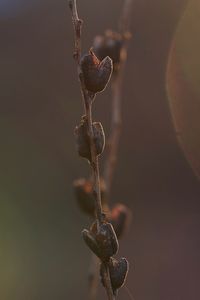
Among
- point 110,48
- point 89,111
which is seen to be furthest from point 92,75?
point 110,48

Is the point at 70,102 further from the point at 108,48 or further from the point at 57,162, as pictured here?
the point at 108,48

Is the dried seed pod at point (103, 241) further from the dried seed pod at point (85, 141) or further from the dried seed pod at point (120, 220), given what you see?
the dried seed pod at point (120, 220)

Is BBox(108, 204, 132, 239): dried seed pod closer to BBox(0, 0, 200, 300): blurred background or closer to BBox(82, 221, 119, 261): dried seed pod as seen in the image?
BBox(82, 221, 119, 261): dried seed pod

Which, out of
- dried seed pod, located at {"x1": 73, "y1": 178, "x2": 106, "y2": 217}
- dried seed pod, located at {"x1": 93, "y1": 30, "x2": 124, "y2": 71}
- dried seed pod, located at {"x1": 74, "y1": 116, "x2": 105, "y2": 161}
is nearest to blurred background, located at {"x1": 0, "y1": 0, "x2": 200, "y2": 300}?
dried seed pod, located at {"x1": 73, "y1": 178, "x2": 106, "y2": 217}

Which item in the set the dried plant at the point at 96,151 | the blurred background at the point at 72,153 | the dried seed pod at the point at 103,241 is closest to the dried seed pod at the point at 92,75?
the dried plant at the point at 96,151

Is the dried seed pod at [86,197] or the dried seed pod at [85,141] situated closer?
the dried seed pod at [85,141]

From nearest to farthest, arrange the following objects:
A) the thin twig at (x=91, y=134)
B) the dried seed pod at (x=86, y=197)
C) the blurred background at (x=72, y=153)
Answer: the thin twig at (x=91, y=134) → the dried seed pod at (x=86, y=197) → the blurred background at (x=72, y=153)
